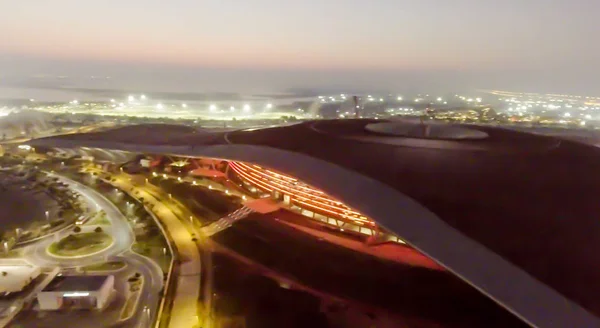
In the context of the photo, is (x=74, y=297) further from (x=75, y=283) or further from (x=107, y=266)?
(x=107, y=266)

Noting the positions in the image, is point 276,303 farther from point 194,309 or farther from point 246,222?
point 246,222

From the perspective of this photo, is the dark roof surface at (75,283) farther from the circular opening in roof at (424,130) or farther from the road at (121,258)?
the circular opening in roof at (424,130)

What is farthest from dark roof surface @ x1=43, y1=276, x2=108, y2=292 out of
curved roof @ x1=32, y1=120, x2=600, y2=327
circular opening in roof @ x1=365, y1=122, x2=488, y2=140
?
circular opening in roof @ x1=365, y1=122, x2=488, y2=140

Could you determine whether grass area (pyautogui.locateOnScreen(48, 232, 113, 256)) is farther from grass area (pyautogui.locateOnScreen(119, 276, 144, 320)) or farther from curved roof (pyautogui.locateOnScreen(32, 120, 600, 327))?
curved roof (pyautogui.locateOnScreen(32, 120, 600, 327))

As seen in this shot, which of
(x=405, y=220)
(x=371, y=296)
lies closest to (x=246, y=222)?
(x=371, y=296)

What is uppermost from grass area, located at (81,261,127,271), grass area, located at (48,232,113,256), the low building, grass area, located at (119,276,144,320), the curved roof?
the curved roof

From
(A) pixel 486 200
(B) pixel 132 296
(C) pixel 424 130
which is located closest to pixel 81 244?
(B) pixel 132 296
